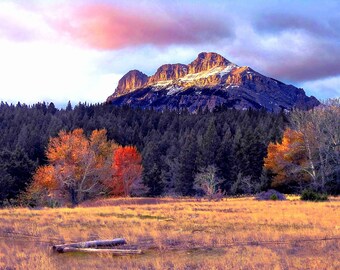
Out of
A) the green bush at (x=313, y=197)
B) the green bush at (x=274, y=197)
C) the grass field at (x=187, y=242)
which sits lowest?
the grass field at (x=187, y=242)

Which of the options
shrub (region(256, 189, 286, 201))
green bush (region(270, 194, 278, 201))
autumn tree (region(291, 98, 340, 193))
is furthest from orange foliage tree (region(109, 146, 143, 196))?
green bush (region(270, 194, 278, 201))

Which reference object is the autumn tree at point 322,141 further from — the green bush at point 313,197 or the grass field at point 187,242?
the grass field at point 187,242

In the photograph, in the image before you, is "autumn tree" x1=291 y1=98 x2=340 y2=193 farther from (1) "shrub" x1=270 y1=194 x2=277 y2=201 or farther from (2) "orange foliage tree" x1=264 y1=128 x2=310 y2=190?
(1) "shrub" x1=270 y1=194 x2=277 y2=201

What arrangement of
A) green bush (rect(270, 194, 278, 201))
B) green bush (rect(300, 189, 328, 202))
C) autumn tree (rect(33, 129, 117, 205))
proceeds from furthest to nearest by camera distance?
1. autumn tree (rect(33, 129, 117, 205))
2. green bush (rect(270, 194, 278, 201))
3. green bush (rect(300, 189, 328, 202))

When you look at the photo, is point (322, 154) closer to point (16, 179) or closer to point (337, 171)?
point (337, 171)

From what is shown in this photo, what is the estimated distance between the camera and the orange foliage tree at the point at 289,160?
6562 cm

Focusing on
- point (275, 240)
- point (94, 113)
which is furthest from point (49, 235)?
point (94, 113)

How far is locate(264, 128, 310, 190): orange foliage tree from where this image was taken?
6562 cm

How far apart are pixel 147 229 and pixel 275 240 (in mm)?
6413

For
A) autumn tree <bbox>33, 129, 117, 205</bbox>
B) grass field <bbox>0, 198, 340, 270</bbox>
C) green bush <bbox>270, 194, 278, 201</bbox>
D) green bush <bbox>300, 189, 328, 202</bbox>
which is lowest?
grass field <bbox>0, 198, 340, 270</bbox>

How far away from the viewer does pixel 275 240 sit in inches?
700

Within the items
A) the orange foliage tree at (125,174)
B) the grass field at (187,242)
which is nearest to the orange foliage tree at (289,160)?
the orange foliage tree at (125,174)

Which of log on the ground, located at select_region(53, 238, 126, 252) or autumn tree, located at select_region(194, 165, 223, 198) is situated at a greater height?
autumn tree, located at select_region(194, 165, 223, 198)

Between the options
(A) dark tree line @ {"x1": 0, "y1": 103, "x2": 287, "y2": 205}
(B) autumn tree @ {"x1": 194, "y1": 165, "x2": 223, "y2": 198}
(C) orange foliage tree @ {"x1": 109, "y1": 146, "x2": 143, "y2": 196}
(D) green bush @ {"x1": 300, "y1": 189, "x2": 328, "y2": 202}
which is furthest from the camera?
(A) dark tree line @ {"x1": 0, "y1": 103, "x2": 287, "y2": 205}
